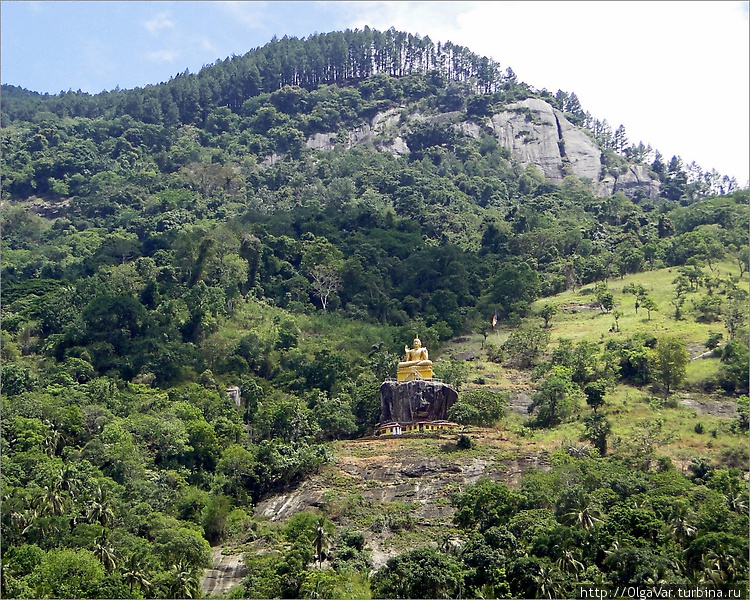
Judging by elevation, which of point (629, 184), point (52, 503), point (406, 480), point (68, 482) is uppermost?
point (629, 184)

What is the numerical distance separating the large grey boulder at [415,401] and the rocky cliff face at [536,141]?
6285 centimetres

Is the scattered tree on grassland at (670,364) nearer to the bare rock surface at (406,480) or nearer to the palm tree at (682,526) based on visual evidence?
the bare rock surface at (406,480)

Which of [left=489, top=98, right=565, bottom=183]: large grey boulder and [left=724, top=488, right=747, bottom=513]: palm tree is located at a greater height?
[left=489, top=98, right=565, bottom=183]: large grey boulder

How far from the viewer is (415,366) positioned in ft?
214

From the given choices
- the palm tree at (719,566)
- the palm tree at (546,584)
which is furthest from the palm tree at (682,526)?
the palm tree at (546,584)

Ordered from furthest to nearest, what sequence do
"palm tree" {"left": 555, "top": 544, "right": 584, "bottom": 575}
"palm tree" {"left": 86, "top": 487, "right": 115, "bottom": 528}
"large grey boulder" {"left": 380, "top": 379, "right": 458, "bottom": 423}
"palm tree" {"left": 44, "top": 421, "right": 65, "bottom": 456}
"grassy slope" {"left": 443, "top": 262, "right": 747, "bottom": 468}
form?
"large grey boulder" {"left": 380, "top": 379, "right": 458, "bottom": 423} < "grassy slope" {"left": 443, "top": 262, "right": 747, "bottom": 468} < "palm tree" {"left": 44, "top": 421, "right": 65, "bottom": 456} < "palm tree" {"left": 86, "top": 487, "right": 115, "bottom": 528} < "palm tree" {"left": 555, "top": 544, "right": 584, "bottom": 575}

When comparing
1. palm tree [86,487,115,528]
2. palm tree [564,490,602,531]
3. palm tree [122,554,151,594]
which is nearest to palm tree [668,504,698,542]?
palm tree [564,490,602,531]

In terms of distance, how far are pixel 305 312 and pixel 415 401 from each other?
18259mm

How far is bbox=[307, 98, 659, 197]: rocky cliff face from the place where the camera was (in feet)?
410

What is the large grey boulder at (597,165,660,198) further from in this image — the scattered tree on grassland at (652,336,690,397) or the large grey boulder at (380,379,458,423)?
the large grey boulder at (380,379,458,423)

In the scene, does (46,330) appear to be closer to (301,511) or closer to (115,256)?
(115,256)

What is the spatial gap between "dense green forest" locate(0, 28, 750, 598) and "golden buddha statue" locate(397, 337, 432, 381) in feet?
7.18

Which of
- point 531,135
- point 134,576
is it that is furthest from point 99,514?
point 531,135

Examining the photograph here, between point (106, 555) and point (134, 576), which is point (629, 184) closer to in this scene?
point (106, 555)
